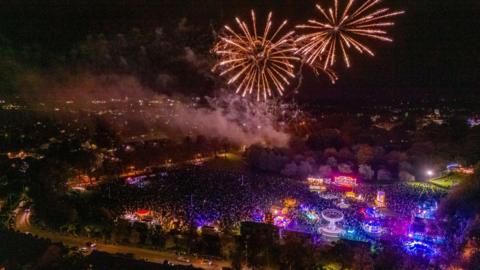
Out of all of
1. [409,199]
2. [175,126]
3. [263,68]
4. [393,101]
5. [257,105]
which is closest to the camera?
[263,68]

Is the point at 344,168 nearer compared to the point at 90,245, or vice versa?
the point at 90,245

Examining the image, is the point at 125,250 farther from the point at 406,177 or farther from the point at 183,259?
the point at 406,177

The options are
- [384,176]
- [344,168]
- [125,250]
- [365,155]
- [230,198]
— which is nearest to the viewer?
[125,250]

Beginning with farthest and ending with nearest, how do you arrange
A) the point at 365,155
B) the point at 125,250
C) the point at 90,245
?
the point at 365,155 → the point at 90,245 → the point at 125,250

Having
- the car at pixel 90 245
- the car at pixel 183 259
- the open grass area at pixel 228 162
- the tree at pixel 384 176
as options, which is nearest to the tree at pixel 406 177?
the tree at pixel 384 176

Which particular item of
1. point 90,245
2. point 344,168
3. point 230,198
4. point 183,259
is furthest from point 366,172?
point 90,245

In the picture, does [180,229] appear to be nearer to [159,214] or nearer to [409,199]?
[159,214]

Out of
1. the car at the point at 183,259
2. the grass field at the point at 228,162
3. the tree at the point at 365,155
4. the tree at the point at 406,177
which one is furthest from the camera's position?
the grass field at the point at 228,162

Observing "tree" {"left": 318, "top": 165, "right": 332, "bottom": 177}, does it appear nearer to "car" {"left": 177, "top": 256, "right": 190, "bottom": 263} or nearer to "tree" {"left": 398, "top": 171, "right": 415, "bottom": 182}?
"tree" {"left": 398, "top": 171, "right": 415, "bottom": 182}

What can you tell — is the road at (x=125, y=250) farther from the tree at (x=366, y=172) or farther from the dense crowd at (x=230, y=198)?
the tree at (x=366, y=172)

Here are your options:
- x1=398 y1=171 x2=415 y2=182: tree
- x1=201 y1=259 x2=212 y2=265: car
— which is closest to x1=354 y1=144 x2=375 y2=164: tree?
x1=398 y1=171 x2=415 y2=182: tree

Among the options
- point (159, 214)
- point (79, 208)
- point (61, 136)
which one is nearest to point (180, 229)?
point (159, 214)
